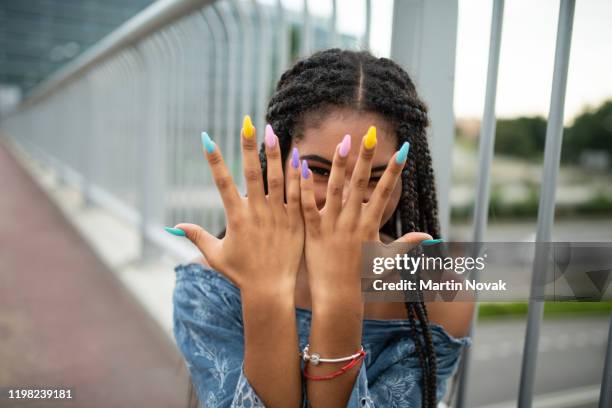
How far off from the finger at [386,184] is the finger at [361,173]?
0.02 metres

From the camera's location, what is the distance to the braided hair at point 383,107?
1.04m

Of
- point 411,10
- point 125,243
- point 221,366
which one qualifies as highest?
point 411,10

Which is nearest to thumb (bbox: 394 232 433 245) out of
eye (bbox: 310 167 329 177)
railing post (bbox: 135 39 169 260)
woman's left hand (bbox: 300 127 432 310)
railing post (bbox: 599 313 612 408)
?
woman's left hand (bbox: 300 127 432 310)

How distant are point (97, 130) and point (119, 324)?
2.38m

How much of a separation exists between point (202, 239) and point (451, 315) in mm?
582

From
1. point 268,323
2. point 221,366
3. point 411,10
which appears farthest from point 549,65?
point 221,366

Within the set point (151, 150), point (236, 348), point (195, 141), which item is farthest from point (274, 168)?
point (151, 150)

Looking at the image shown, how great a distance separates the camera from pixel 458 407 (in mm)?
1221

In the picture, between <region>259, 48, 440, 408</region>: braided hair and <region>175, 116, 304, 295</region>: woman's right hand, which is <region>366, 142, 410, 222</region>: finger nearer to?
<region>175, 116, 304, 295</region>: woman's right hand

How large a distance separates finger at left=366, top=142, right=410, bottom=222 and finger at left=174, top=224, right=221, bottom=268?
27cm

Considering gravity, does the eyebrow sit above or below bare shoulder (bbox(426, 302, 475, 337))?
above

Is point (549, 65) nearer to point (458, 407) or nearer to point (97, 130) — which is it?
point (458, 407)

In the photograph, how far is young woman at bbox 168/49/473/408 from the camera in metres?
0.82

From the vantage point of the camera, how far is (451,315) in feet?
3.65
